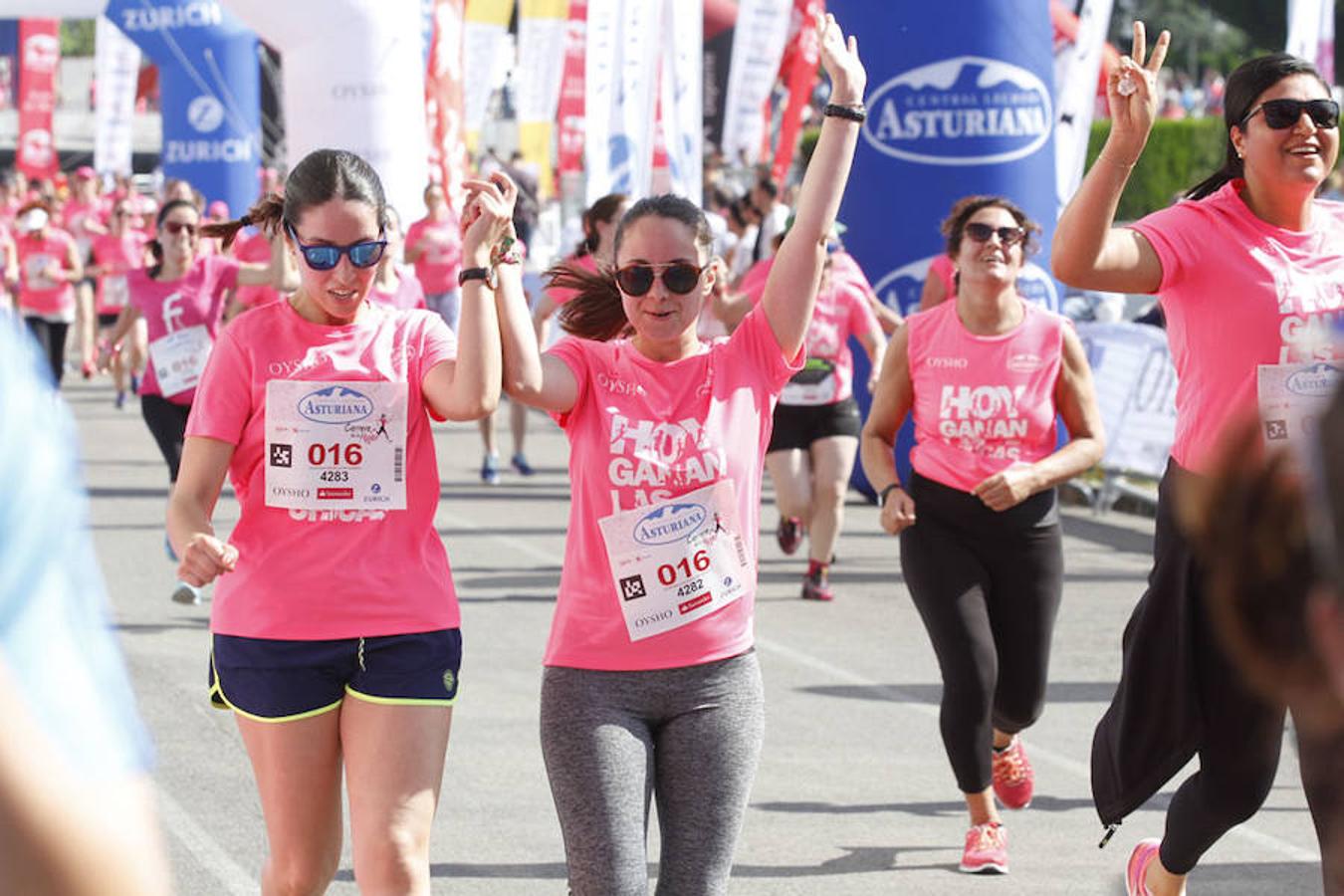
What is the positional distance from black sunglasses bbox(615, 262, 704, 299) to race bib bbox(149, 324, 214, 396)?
6.88m

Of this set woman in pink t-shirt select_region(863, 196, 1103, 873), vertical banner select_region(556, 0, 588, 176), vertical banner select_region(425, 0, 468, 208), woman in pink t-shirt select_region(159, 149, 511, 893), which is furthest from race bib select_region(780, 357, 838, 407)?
vertical banner select_region(556, 0, 588, 176)

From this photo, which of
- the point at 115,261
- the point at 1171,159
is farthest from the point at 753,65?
the point at 1171,159

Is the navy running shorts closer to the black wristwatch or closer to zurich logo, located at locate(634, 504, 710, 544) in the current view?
zurich logo, located at locate(634, 504, 710, 544)

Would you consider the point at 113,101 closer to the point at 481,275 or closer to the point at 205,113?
the point at 205,113

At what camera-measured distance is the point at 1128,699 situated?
5016 mm

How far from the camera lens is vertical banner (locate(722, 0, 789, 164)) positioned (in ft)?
86.8

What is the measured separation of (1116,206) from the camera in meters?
4.57

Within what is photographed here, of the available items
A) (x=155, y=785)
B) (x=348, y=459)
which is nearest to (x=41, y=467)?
(x=348, y=459)

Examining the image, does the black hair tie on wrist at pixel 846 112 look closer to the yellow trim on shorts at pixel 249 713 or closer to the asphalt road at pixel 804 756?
the yellow trim on shorts at pixel 249 713

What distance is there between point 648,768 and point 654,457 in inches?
24.4

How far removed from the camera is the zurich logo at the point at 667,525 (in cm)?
452

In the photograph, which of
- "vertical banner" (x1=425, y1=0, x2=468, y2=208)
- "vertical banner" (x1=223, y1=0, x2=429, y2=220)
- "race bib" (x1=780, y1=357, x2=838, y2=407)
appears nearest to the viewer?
"race bib" (x1=780, y1=357, x2=838, y2=407)

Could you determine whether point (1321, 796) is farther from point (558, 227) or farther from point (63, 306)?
point (558, 227)

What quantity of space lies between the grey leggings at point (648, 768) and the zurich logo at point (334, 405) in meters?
0.69
